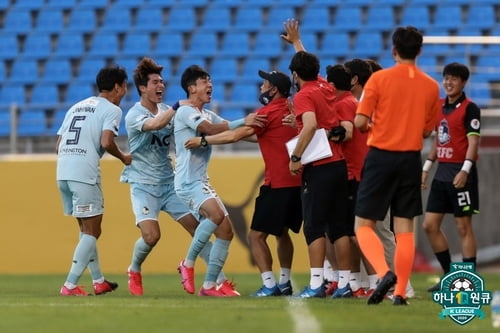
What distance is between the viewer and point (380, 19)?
21859 millimetres

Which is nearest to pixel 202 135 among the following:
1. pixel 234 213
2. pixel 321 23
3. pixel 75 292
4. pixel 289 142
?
pixel 289 142

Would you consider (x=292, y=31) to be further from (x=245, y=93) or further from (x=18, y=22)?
(x=18, y=22)

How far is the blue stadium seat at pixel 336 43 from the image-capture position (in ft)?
69.6

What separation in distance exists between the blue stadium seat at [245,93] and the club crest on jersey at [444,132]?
8648 millimetres

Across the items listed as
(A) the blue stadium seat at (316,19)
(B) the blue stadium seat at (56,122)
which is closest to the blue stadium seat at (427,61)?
(A) the blue stadium seat at (316,19)

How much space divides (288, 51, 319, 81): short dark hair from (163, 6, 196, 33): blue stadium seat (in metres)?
13.0

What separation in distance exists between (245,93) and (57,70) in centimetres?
372

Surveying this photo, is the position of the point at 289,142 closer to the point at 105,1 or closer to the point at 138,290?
the point at 138,290

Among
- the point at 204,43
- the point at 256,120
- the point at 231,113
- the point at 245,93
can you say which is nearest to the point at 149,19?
the point at 204,43

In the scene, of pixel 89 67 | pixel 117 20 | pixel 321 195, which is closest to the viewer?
pixel 321 195

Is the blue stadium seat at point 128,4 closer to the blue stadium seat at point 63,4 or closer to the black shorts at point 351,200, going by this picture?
the blue stadium seat at point 63,4

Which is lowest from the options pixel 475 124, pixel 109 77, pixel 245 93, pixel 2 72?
pixel 475 124

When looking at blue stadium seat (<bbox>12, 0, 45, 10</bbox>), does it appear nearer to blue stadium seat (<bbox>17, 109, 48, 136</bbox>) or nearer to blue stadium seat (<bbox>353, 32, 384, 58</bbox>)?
blue stadium seat (<bbox>17, 109, 48, 136</bbox>)

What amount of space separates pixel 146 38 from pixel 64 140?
466 inches
